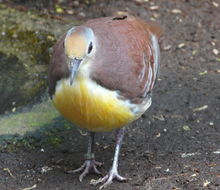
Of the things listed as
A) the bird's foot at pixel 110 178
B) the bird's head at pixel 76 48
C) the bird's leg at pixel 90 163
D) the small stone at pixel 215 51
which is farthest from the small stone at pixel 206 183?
the small stone at pixel 215 51

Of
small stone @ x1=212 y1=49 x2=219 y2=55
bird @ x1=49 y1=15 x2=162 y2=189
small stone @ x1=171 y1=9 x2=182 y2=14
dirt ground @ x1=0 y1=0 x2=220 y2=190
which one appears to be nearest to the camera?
bird @ x1=49 y1=15 x2=162 y2=189

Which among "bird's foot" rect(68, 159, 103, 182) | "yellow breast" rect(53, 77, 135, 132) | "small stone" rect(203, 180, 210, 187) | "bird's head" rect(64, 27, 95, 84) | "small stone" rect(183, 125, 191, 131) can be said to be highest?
"bird's head" rect(64, 27, 95, 84)

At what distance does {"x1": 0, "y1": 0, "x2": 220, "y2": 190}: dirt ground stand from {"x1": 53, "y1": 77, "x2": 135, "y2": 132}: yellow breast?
0.56 metres

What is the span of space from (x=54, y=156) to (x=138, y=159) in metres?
0.71

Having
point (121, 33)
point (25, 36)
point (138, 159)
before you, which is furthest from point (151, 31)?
point (25, 36)

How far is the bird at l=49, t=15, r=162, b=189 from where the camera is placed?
383 cm

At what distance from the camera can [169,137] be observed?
528cm

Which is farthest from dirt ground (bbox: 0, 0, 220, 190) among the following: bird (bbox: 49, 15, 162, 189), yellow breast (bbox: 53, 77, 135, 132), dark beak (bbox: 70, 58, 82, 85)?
dark beak (bbox: 70, 58, 82, 85)

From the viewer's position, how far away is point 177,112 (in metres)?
5.68

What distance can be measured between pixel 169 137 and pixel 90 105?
1534 mm

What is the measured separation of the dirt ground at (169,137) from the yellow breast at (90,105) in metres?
0.56

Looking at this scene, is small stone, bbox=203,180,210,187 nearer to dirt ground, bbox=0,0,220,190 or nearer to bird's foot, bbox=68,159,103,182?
dirt ground, bbox=0,0,220,190

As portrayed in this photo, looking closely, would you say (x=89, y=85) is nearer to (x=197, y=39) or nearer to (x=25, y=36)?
A: (x=25, y=36)

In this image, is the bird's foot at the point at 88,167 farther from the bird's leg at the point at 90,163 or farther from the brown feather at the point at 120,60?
the brown feather at the point at 120,60
